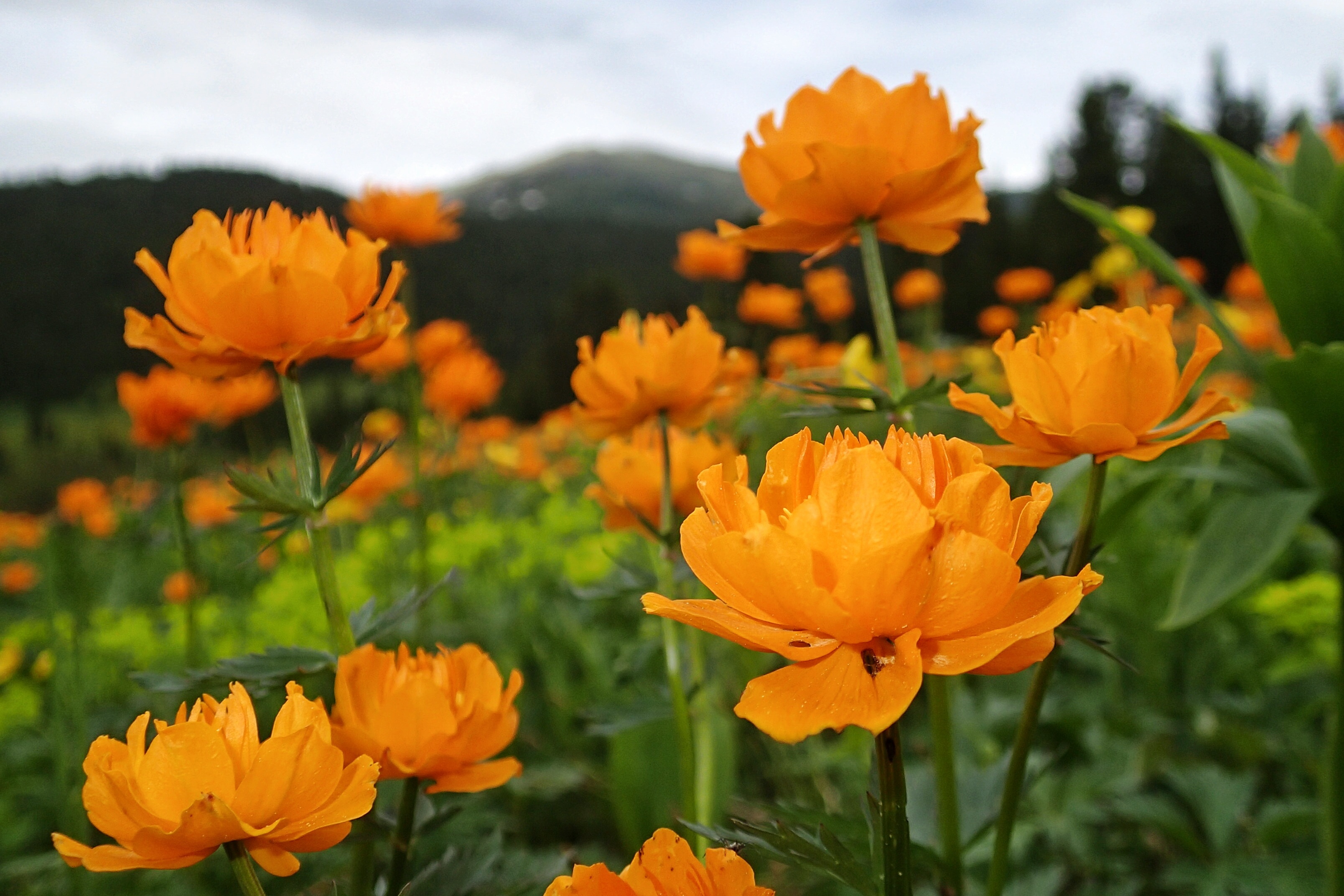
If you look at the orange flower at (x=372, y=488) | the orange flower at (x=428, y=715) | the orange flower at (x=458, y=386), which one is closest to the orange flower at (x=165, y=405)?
the orange flower at (x=372, y=488)

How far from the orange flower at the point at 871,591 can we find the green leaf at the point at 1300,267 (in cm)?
113

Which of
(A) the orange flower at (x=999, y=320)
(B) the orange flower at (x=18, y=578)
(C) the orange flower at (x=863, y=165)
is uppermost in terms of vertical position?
(C) the orange flower at (x=863, y=165)

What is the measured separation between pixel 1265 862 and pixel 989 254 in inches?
845

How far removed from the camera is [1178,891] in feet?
5.52

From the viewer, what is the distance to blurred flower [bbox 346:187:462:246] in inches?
79.2

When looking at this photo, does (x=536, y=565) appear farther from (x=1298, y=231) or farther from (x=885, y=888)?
(x=885, y=888)

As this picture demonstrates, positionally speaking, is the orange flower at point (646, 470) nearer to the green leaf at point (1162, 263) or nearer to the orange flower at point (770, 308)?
the green leaf at point (1162, 263)

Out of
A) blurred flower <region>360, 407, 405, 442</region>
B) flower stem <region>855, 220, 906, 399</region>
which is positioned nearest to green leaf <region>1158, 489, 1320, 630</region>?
flower stem <region>855, 220, 906, 399</region>

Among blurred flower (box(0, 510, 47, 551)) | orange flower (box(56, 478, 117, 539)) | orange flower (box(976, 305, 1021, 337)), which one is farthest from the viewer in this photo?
orange flower (box(976, 305, 1021, 337))

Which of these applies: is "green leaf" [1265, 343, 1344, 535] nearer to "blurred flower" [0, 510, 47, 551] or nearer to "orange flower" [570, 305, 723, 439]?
"orange flower" [570, 305, 723, 439]

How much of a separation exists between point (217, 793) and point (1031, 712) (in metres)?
0.50

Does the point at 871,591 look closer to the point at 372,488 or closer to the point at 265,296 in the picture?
the point at 265,296

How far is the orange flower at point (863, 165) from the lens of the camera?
67 centimetres

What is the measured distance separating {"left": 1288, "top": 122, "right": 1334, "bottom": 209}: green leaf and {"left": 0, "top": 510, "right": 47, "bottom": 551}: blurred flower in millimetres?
5863
